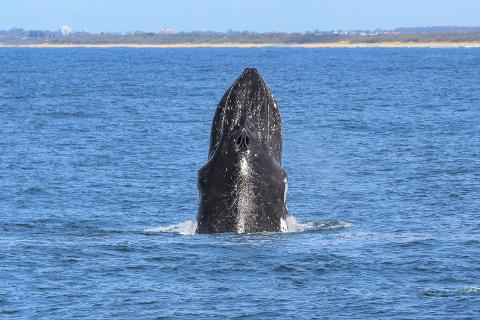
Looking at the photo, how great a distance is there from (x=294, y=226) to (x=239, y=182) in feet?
16.8

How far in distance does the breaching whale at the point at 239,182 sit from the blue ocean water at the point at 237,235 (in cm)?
60

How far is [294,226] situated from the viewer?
82.0ft

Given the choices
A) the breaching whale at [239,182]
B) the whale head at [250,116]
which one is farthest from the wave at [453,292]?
the whale head at [250,116]

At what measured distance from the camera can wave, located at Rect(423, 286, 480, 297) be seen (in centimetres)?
1934

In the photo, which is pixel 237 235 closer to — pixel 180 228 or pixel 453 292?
pixel 453 292

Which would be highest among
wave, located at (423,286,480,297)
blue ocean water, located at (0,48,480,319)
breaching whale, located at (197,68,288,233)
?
breaching whale, located at (197,68,288,233)

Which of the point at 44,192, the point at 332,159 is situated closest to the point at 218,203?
the point at 44,192

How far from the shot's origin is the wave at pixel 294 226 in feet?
82.3

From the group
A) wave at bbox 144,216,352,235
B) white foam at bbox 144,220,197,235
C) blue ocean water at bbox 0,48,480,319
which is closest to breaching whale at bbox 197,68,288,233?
blue ocean water at bbox 0,48,480,319

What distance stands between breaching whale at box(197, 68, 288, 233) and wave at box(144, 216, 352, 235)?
383 centimetres

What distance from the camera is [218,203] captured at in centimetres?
2028

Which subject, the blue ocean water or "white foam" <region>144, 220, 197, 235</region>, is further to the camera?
"white foam" <region>144, 220, 197, 235</region>

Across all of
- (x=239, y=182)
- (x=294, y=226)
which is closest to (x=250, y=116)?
(x=239, y=182)

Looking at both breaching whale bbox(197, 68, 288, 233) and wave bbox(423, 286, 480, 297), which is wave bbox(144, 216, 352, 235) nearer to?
breaching whale bbox(197, 68, 288, 233)
